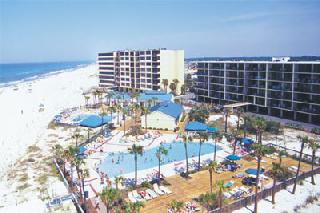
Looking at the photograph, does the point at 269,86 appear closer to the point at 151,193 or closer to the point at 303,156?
the point at 303,156

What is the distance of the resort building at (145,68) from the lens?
4146 inches

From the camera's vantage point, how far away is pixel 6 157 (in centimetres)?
5028

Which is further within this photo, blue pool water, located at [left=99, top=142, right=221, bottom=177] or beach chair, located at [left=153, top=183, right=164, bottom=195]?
blue pool water, located at [left=99, top=142, right=221, bottom=177]

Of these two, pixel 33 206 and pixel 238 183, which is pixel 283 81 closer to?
pixel 238 183

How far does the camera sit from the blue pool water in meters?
44.3

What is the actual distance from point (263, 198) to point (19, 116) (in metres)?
70.3

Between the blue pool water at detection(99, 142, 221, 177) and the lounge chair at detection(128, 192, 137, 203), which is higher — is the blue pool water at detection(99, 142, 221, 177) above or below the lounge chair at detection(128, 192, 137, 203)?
above

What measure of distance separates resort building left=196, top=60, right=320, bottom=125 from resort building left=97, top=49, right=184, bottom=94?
17398 millimetres

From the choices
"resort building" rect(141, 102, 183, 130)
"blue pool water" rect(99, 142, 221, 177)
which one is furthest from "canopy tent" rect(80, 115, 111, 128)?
"blue pool water" rect(99, 142, 221, 177)

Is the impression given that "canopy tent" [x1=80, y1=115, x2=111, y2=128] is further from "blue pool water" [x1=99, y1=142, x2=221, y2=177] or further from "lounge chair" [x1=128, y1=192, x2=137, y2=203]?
"lounge chair" [x1=128, y1=192, x2=137, y2=203]

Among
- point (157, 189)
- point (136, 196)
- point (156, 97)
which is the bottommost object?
point (136, 196)

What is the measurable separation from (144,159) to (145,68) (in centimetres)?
6346

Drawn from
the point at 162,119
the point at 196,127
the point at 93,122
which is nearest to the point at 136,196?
the point at 196,127

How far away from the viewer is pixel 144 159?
48.2 meters
